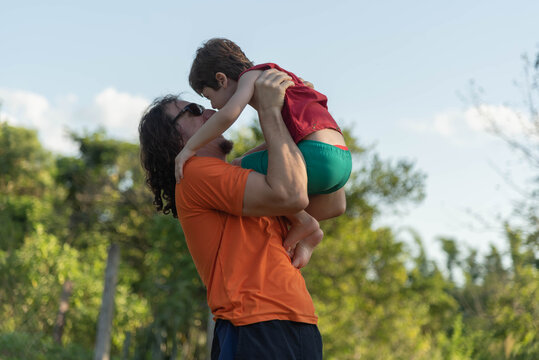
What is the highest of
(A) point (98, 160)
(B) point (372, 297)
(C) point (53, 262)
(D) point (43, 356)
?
(A) point (98, 160)

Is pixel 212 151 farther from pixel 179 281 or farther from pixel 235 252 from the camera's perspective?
pixel 179 281

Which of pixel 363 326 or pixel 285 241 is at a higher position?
pixel 285 241

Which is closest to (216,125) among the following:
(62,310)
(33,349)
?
(33,349)

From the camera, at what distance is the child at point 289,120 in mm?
1858

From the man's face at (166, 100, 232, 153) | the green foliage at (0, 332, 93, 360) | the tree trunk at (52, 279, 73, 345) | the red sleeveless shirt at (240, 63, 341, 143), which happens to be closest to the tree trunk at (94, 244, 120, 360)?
the green foliage at (0, 332, 93, 360)

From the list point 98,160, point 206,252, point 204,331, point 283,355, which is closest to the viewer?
point 283,355

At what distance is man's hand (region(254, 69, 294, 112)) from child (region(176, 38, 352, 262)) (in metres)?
0.03

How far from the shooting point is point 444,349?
65.3 feet

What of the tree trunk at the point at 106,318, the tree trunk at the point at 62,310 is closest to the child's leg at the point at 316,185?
the tree trunk at the point at 106,318

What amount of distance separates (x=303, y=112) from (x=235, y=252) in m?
0.49

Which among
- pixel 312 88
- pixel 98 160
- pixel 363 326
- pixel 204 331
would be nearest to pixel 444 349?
pixel 363 326

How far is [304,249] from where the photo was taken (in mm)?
2055

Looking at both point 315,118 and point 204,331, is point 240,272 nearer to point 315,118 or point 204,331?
point 315,118

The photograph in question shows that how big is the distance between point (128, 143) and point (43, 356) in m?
6.92
